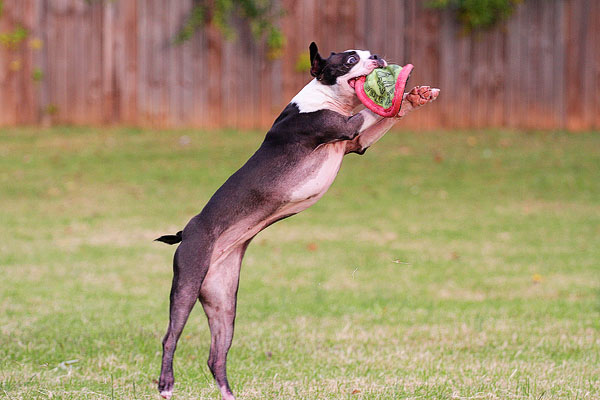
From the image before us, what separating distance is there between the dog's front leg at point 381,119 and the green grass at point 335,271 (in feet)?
4.23

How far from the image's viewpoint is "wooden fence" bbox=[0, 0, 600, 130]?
542 inches

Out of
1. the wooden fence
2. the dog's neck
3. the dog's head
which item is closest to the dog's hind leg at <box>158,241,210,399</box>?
the dog's neck

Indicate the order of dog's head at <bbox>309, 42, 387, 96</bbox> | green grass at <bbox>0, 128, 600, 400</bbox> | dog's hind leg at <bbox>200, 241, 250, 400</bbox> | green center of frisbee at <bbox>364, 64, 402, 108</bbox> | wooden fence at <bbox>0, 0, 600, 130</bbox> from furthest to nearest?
wooden fence at <bbox>0, 0, 600, 130</bbox> < green grass at <bbox>0, 128, 600, 400</bbox> < dog's hind leg at <bbox>200, 241, 250, 400</bbox> < dog's head at <bbox>309, 42, 387, 96</bbox> < green center of frisbee at <bbox>364, 64, 402, 108</bbox>

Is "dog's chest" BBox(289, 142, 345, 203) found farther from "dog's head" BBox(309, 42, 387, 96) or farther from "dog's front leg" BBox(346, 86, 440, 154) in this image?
"dog's head" BBox(309, 42, 387, 96)

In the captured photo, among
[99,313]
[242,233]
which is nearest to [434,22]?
[99,313]

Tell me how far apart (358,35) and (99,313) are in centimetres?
841

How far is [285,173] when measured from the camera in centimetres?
340

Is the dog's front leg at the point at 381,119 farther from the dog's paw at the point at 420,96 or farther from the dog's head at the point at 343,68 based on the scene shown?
the dog's head at the point at 343,68

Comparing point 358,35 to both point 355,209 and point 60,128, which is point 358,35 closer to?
point 355,209

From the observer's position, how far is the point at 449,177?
12.1 metres

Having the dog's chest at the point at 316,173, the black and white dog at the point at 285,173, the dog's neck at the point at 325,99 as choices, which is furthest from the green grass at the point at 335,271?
the dog's neck at the point at 325,99

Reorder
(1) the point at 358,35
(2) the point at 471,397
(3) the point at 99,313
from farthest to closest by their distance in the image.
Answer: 1. (1) the point at 358,35
2. (3) the point at 99,313
3. (2) the point at 471,397

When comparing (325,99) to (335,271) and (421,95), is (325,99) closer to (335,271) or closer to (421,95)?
(421,95)

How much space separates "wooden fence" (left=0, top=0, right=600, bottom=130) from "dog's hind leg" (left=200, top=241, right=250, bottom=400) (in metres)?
10.4
